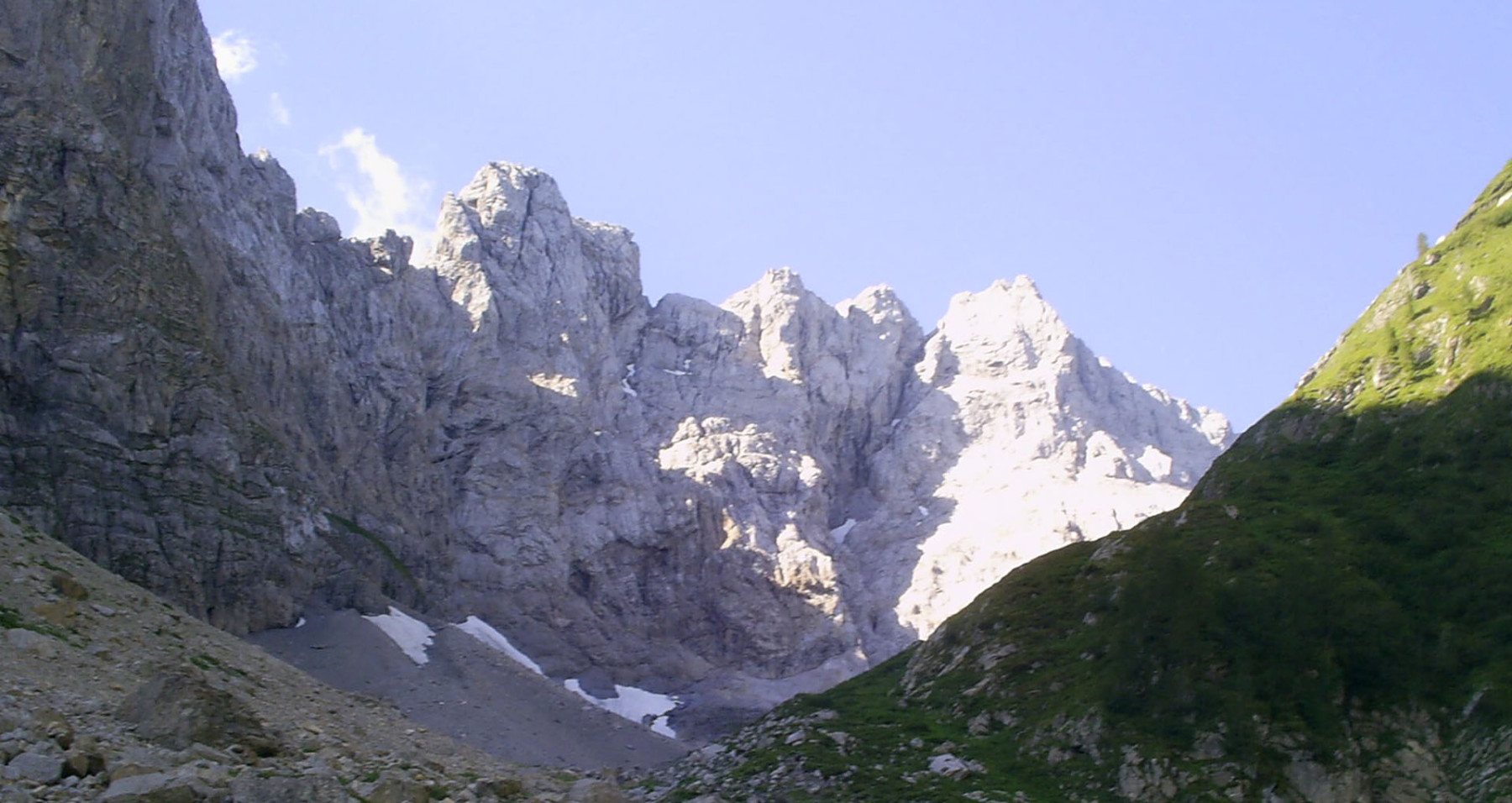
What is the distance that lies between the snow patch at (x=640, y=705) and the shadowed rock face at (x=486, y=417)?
271cm

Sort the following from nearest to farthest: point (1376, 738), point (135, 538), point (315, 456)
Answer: point (1376, 738)
point (135, 538)
point (315, 456)

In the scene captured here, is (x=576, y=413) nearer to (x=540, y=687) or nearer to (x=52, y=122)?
(x=540, y=687)

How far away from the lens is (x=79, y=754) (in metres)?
19.7

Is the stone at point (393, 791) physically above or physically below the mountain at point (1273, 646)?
below

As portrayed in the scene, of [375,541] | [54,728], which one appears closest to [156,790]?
[54,728]

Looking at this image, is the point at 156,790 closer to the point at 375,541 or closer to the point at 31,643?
the point at 31,643

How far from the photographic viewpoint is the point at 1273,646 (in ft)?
122

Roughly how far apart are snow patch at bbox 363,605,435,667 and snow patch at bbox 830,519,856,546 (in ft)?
251

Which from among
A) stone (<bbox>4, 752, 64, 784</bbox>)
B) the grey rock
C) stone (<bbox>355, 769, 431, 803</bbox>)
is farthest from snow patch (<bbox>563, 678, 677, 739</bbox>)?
stone (<bbox>4, 752, 64, 784</bbox>)

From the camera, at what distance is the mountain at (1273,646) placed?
3334 centimetres

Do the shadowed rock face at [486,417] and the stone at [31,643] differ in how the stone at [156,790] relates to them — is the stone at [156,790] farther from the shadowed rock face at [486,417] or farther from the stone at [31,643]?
the shadowed rock face at [486,417]

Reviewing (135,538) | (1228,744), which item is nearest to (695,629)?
(135,538)

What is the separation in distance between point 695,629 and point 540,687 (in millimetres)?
40375

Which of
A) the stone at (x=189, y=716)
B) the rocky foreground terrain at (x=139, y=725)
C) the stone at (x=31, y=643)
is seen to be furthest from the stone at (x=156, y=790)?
the stone at (x=31, y=643)
